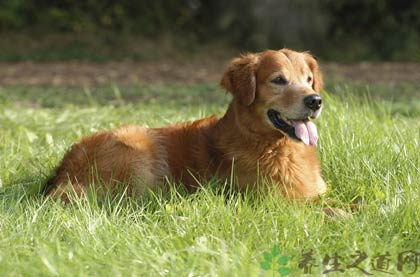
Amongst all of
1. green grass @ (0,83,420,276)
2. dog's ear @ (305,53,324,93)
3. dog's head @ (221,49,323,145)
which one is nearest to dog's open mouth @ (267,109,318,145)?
dog's head @ (221,49,323,145)

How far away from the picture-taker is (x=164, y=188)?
16.7ft

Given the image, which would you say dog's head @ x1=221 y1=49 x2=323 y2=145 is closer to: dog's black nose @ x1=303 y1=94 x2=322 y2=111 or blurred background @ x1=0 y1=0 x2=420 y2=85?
dog's black nose @ x1=303 y1=94 x2=322 y2=111

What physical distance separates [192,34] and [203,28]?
319 millimetres

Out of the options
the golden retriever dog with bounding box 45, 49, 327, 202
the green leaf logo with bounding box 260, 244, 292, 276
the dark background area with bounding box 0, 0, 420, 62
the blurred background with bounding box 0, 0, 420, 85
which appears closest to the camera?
the green leaf logo with bounding box 260, 244, 292, 276

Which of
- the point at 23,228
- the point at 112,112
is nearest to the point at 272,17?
the point at 112,112

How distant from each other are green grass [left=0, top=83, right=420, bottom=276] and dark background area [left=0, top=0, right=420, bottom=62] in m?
9.82

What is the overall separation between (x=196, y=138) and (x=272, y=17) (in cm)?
1087

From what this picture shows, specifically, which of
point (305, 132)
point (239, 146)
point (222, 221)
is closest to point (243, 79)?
point (239, 146)

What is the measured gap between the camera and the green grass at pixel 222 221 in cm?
362

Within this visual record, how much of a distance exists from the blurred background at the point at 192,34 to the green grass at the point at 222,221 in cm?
872

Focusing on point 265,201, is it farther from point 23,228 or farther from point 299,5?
point 299,5

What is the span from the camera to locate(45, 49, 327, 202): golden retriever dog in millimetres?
4809

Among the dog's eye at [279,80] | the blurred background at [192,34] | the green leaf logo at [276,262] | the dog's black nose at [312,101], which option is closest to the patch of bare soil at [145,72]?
the blurred background at [192,34]

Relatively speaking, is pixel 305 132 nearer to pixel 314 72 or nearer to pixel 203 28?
pixel 314 72
